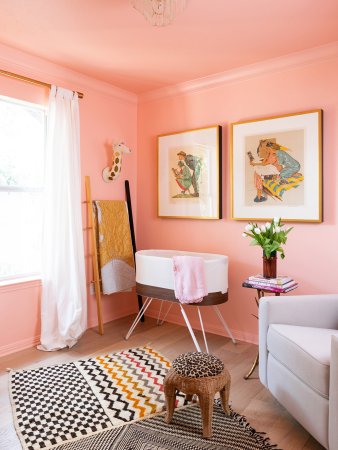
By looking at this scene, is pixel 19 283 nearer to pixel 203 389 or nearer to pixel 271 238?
pixel 203 389

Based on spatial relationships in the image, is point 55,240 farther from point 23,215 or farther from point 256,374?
point 256,374

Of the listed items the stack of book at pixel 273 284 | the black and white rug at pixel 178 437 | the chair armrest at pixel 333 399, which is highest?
the stack of book at pixel 273 284

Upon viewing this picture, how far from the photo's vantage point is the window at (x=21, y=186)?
3.14 meters

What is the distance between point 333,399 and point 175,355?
1567mm

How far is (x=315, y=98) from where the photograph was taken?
9.75 feet

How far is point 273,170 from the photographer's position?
316 centimetres

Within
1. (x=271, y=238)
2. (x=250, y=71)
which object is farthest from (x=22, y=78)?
(x=271, y=238)

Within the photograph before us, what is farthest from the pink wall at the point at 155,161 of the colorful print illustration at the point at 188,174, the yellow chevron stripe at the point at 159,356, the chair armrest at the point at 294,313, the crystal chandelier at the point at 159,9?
the crystal chandelier at the point at 159,9

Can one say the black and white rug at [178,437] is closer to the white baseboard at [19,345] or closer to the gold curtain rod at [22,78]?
the white baseboard at [19,345]

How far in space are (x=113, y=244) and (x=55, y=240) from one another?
665 millimetres

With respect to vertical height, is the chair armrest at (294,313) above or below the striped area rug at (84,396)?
above

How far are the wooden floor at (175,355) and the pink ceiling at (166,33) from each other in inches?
95.8

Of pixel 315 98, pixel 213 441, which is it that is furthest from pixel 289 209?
pixel 213 441

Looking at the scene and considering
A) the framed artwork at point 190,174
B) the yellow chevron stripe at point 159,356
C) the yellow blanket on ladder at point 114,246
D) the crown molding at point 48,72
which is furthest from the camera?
the yellow blanket on ladder at point 114,246
